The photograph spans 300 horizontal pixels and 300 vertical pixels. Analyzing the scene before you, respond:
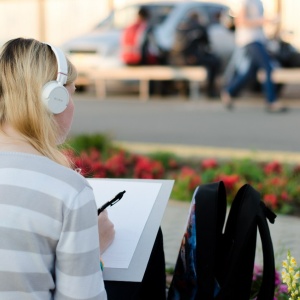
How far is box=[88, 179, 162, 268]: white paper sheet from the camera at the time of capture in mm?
2418

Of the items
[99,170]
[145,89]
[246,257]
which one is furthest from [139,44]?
[246,257]

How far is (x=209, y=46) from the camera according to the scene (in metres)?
14.3

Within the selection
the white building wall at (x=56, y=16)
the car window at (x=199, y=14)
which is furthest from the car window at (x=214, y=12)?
the white building wall at (x=56, y=16)

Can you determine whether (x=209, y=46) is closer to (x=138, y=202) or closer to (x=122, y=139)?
(x=122, y=139)

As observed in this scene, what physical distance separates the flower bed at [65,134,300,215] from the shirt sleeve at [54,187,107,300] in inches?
122

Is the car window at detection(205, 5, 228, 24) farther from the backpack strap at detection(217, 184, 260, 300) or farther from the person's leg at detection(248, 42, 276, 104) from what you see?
the backpack strap at detection(217, 184, 260, 300)

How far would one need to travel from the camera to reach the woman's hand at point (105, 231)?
242cm

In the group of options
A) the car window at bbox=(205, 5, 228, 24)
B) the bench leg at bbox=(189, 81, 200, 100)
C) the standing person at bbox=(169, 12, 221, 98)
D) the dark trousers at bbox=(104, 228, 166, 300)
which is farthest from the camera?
the car window at bbox=(205, 5, 228, 24)

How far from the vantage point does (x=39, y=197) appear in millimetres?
2045

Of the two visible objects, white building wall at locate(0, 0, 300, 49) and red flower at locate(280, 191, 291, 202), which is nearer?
red flower at locate(280, 191, 291, 202)

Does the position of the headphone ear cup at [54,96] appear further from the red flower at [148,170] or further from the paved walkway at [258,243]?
the red flower at [148,170]

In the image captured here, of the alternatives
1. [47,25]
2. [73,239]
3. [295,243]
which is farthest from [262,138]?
[47,25]

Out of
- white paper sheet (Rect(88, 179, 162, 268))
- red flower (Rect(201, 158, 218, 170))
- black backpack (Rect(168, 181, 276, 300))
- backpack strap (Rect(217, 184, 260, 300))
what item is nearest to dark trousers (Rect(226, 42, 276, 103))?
red flower (Rect(201, 158, 218, 170))

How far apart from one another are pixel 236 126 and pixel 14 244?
851cm
